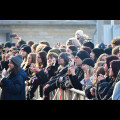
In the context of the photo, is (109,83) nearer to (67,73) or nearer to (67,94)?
(67,94)

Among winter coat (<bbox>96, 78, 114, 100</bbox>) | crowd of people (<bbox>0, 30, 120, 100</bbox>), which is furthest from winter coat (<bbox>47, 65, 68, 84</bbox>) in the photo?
winter coat (<bbox>96, 78, 114, 100</bbox>)

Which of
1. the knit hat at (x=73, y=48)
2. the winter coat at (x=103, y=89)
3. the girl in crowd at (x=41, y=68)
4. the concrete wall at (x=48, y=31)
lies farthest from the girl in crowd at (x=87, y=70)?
the concrete wall at (x=48, y=31)

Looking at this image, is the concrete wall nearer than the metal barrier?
No

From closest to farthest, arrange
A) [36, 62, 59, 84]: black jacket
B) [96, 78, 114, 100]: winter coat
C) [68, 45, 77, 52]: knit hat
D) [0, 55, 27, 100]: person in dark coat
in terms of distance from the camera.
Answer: [96, 78, 114, 100]: winter coat, [0, 55, 27, 100]: person in dark coat, [36, 62, 59, 84]: black jacket, [68, 45, 77, 52]: knit hat

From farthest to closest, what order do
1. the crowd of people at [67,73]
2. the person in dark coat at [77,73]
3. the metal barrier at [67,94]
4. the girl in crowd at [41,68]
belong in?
1. the girl in crowd at [41,68]
2. the person in dark coat at [77,73]
3. the metal barrier at [67,94]
4. the crowd of people at [67,73]

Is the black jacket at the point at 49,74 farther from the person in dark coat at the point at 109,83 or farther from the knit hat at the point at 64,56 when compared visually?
the person in dark coat at the point at 109,83

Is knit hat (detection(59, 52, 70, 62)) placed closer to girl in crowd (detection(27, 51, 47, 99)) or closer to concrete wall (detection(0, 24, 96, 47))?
girl in crowd (detection(27, 51, 47, 99))

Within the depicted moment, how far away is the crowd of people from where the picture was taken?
24.0 feet

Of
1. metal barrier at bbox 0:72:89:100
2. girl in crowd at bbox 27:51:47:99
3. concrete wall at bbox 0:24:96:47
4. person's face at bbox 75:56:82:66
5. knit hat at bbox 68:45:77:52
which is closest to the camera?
metal barrier at bbox 0:72:89:100

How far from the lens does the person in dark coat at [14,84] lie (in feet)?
27.5

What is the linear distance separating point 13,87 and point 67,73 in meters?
1.84
